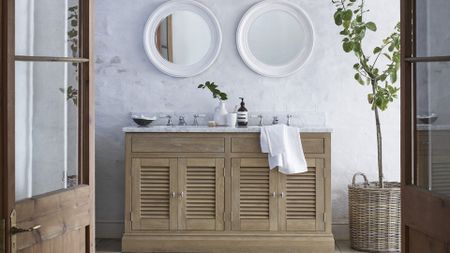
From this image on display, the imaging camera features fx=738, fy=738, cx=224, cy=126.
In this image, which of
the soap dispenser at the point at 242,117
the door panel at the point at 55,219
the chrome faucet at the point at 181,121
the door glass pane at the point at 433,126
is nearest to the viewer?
the door panel at the point at 55,219

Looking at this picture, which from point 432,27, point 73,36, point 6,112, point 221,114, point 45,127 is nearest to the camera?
point 6,112

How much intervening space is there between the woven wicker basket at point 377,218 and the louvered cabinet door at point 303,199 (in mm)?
362

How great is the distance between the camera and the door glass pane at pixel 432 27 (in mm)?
2783

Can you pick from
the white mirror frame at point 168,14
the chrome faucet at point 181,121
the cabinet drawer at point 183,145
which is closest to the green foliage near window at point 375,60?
the white mirror frame at point 168,14

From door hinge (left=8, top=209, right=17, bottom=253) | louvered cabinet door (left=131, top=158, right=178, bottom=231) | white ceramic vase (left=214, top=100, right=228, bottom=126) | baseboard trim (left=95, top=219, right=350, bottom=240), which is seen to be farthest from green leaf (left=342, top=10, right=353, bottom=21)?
door hinge (left=8, top=209, right=17, bottom=253)

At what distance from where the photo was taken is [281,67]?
6.57 meters

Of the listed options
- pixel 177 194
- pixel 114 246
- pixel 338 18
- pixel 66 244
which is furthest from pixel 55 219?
pixel 338 18

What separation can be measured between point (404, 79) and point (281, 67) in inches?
140

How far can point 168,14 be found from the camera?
661 cm

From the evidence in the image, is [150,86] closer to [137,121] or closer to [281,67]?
[137,121]

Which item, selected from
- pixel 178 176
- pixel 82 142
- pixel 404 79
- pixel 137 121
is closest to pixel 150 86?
pixel 137 121

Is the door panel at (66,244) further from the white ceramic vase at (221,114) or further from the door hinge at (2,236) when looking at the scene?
the white ceramic vase at (221,114)

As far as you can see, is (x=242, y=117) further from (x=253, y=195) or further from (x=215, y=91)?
(x=253, y=195)

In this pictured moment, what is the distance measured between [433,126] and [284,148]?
300 centimetres
